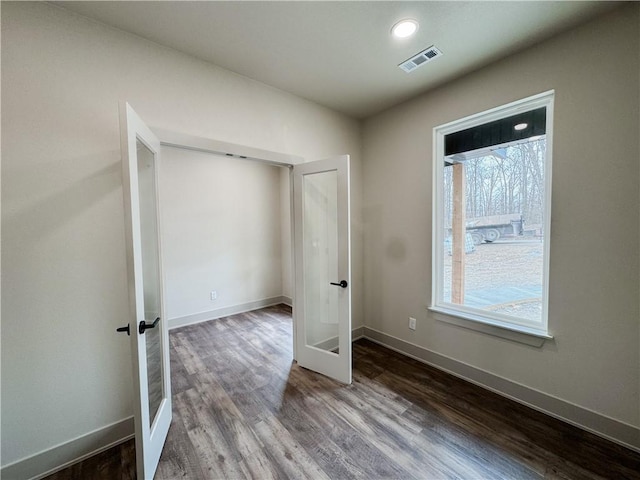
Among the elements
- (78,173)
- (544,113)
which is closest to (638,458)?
(544,113)

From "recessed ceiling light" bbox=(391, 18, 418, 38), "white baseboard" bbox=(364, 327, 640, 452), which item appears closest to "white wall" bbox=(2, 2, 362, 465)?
"recessed ceiling light" bbox=(391, 18, 418, 38)

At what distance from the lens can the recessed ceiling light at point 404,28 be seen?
1.72 m

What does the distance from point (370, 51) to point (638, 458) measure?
332 centimetres

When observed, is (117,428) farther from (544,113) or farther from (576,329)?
(544,113)

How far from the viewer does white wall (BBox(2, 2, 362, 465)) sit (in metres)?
1.47

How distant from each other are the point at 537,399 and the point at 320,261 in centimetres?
215

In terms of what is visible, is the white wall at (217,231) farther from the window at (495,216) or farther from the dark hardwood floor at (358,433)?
the window at (495,216)

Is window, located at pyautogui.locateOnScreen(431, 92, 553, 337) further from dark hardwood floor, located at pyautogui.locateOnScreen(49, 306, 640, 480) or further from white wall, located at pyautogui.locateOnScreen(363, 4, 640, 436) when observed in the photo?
dark hardwood floor, located at pyautogui.locateOnScreen(49, 306, 640, 480)

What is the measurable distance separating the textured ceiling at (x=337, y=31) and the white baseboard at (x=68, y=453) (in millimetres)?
2776

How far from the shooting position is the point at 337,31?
71.1 inches

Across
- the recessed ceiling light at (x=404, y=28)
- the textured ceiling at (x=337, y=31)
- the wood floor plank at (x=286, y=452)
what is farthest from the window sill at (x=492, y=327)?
the recessed ceiling light at (x=404, y=28)

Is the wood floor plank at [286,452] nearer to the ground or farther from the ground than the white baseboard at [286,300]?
nearer to the ground

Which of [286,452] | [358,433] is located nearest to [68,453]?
[286,452]

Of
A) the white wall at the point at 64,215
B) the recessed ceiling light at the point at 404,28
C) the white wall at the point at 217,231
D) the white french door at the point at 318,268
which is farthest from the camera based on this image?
the white wall at the point at 217,231
